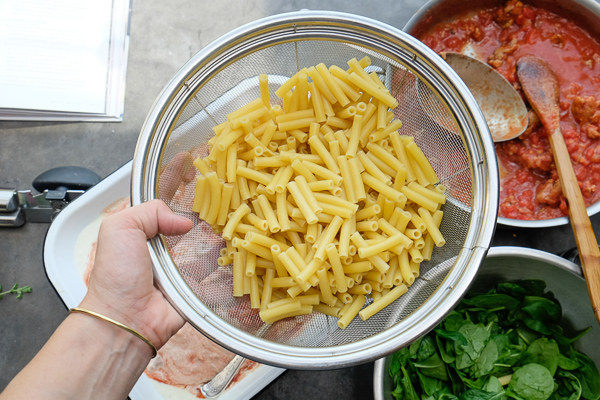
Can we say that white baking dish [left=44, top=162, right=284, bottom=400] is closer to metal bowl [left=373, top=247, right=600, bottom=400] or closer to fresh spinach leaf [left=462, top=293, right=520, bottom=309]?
metal bowl [left=373, top=247, right=600, bottom=400]

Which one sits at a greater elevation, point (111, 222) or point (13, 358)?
point (111, 222)

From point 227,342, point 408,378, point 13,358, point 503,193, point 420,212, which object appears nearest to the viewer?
point 227,342

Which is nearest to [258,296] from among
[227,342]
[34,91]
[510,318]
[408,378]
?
[227,342]

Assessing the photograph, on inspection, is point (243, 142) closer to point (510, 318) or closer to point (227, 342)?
point (227, 342)

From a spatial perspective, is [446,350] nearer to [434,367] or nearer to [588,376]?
[434,367]

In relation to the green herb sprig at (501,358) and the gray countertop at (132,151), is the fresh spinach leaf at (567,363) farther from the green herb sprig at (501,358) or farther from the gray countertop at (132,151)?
the gray countertop at (132,151)

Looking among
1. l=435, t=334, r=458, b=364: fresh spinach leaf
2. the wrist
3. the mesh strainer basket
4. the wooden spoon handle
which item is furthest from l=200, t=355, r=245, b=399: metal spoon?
the wooden spoon handle

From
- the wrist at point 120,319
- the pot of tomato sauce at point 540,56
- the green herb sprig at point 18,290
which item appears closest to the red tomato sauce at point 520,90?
the pot of tomato sauce at point 540,56
